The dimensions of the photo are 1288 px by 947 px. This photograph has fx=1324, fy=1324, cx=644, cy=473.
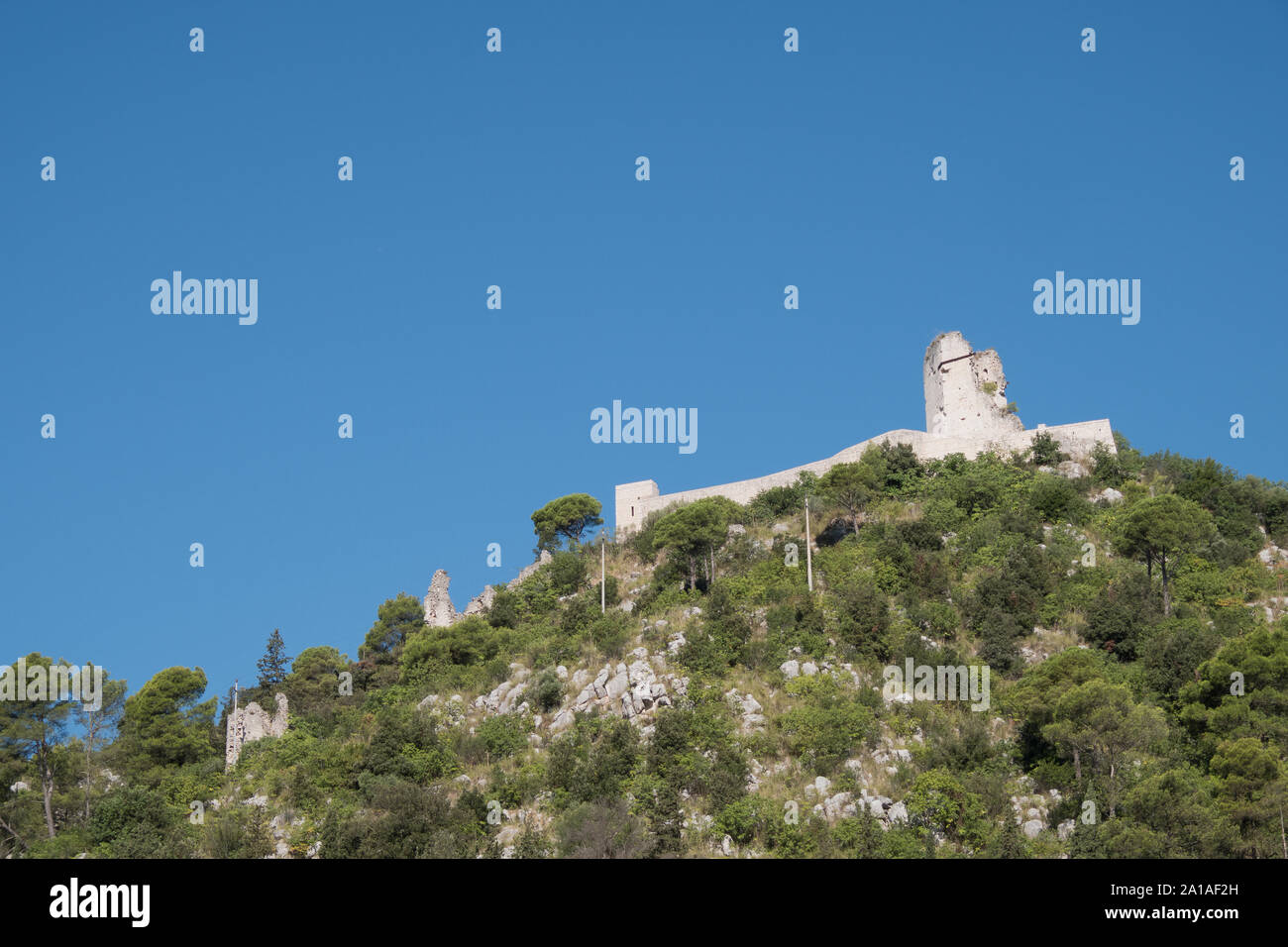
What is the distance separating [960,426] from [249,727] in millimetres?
30154

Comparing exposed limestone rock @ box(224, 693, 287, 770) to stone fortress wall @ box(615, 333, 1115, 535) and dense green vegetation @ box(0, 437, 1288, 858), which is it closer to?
dense green vegetation @ box(0, 437, 1288, 858)

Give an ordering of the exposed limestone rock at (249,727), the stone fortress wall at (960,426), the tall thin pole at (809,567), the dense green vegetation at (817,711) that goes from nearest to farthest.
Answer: the dense green vegetation at (817,711)
the exposed limestone rock at (249,727)
the tall thin pole at (809,567)
the stone fortress wall at (960,426)

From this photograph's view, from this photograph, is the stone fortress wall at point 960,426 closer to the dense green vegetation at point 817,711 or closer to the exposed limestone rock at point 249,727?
the dense green vegetation at point 817,711

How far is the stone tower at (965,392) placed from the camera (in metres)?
54.4

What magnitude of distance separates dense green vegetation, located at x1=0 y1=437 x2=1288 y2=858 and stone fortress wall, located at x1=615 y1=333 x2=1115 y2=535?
1478 mm

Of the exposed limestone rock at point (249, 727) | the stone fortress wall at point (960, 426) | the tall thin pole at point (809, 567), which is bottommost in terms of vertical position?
the exposed limestone rock at point (249, 727)

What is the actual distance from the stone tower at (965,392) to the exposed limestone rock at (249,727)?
93.9ft

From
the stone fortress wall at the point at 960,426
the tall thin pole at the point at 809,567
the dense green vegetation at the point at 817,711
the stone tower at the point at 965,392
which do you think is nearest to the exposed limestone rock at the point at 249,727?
the dense green vegetation at the point at 817,711

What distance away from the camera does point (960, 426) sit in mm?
54688

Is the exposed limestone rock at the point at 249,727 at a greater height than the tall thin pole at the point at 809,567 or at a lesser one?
lesser

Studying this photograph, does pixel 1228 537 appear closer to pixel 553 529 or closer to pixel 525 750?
pixel 525 750

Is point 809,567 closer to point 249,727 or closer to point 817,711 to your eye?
point 817,711

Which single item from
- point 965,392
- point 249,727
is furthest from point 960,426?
point 249,727

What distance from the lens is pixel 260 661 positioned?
196 ft
